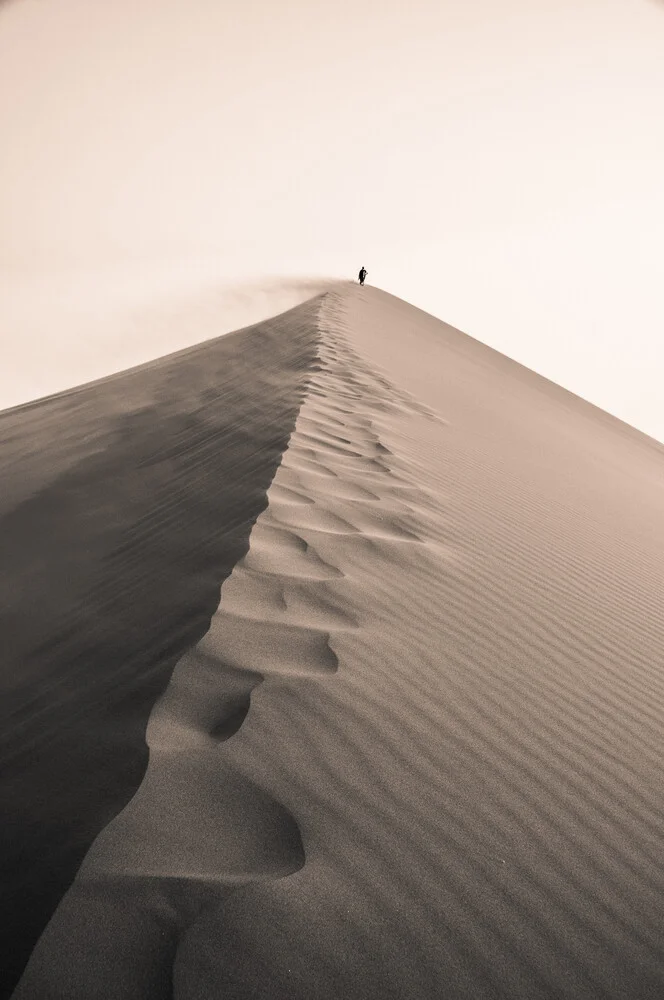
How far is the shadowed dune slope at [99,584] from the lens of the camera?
5.73ft

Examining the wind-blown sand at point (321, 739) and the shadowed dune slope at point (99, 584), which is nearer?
the wind-blown sand at point (321, 739)

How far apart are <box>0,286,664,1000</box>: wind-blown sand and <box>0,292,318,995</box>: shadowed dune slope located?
0.04ft

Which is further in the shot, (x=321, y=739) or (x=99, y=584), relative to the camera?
(x=99, y=584)

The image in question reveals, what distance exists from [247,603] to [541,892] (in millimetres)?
1322

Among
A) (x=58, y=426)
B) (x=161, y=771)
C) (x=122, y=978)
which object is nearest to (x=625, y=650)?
(x=161, y=771)

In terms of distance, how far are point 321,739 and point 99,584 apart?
1.60 m

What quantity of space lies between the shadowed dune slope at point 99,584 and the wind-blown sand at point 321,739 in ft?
0.04

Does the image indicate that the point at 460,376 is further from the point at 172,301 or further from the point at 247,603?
the point at 172,301

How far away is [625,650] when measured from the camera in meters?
3.26

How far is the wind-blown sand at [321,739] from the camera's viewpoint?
4.91 ft

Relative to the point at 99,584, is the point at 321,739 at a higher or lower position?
higher

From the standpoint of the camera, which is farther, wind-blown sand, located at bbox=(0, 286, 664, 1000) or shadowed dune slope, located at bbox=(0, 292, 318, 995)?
shadowed dune slope, located at bbox=(0, 292, 318, 995)

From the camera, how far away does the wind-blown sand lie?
150 cm

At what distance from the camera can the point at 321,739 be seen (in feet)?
6.68
